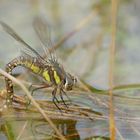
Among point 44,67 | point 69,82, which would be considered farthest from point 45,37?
point 69,82

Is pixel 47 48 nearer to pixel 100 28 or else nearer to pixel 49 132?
pixel 49 132

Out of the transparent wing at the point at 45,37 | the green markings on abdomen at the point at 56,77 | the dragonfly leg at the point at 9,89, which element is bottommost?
the dragonfly leg at the point at 9,89

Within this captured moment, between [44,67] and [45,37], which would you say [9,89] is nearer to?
[44,67]

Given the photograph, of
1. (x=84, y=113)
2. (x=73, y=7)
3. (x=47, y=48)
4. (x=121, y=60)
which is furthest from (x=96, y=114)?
(x=73, y=7)

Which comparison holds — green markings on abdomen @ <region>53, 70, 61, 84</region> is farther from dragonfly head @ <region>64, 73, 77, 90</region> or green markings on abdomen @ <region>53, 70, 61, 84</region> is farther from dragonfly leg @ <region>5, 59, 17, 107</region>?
dragonfly leg @ <region>5, 59, 17, 107</region>

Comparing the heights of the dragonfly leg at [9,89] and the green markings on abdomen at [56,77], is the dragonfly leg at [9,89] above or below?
below

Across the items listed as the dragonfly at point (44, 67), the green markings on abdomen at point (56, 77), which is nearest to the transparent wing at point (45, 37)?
the dragonfly at point (44, 67)

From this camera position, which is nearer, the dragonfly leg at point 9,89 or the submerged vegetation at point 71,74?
the submerged vegetation at point 71,74

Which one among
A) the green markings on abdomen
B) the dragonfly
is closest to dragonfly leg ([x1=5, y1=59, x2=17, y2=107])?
the dragonfly

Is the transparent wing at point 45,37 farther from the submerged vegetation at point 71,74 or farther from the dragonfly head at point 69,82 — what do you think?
the dragonfly head at point 69,82

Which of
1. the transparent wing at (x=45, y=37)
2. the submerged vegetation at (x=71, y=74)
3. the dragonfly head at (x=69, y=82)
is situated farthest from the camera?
the transparent wing at (x=45, y=37)
